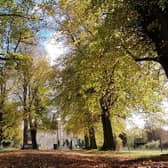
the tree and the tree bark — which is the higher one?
the tree

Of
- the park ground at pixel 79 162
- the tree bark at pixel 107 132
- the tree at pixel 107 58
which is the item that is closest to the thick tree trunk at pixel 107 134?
the tree bark at pixel 107 132

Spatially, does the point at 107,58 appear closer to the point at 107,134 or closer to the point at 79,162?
the point at 79,162

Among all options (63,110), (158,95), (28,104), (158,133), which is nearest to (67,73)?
(63,110)

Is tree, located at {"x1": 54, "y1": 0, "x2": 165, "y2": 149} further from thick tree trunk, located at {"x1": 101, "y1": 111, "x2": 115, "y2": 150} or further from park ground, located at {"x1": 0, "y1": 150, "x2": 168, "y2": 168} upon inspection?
park ground, located at {"x1": 0, "y1": 150, "x2": 168, "y2": 168}

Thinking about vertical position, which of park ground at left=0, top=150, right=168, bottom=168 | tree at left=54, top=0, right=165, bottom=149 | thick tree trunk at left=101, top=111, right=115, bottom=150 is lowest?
park ground at left=0, top=150, right=168, bottom=168

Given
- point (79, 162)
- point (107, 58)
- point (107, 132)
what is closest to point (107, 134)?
point (107, 132)

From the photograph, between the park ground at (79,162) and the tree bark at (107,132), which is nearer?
the park ground at (79,162)

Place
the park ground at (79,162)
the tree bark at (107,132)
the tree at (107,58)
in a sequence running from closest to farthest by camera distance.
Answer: the park ground at (79,162)
the tree at (107,58)
the tree bark at (107,132)

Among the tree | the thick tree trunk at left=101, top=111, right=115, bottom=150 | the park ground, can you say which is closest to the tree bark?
the thick tree trunk at left=101, top=111, right=115, bottom=150

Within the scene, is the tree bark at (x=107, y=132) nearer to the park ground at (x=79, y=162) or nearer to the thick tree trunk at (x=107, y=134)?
the thick tree trunk at (x=107, y=134)

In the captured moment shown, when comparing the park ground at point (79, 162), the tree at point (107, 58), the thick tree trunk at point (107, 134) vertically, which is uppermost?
the tree at point (107, 58)

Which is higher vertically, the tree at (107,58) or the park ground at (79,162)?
the tree at (107,58)

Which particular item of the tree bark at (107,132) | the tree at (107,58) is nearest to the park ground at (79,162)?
the tree at (107,58)

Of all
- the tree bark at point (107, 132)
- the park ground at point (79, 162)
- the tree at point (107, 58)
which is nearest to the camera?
the park ground at point (79, 162)
